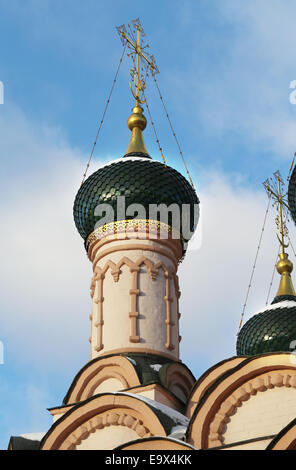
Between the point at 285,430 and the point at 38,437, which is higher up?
the point at 38,437

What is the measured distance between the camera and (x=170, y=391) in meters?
10.1

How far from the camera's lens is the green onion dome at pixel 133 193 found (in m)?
11.4

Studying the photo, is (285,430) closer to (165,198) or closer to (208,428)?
(208,428)

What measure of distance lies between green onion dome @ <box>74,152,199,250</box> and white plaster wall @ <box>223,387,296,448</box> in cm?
294

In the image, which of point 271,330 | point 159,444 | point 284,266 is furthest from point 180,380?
point 284,266

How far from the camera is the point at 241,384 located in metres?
9.27

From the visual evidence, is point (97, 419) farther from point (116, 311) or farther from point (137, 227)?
point (137, 227)

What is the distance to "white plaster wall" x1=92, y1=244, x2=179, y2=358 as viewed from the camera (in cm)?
1075

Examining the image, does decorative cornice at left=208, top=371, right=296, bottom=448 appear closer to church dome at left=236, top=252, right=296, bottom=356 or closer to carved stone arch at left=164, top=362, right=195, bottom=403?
carved stone arch at left=164, top=362, right=195, bottom=403

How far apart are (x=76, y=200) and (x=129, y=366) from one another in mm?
2624

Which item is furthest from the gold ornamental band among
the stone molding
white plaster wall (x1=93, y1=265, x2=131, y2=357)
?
white plaster wall (x1=93, y1=265, x2=131, y2=357)

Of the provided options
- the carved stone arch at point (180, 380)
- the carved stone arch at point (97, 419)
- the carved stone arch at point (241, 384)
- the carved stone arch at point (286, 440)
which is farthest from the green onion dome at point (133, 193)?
the carved stone arch at point (286, 440)

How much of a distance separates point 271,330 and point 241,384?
3091 mm
